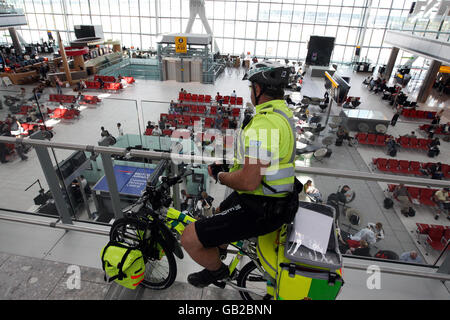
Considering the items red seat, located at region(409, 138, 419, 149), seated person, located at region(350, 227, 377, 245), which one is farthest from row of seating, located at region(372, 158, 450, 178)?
seated person, located at region(350, 227, 377, 245)

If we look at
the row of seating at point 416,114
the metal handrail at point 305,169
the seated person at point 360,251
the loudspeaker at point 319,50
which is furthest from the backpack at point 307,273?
Answer: the loudspeaker at point 319,50

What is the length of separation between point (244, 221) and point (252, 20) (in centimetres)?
3416

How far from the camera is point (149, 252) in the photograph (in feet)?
7.40

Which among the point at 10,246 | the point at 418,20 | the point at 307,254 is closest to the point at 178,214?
the point at 307,254

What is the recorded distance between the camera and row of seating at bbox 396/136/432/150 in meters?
12.6

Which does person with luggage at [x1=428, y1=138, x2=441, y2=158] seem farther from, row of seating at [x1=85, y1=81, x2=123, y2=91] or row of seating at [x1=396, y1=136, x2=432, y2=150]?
row of seating at [x1=85, y1=81, x2=123, y2=91]

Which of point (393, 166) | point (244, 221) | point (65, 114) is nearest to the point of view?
point (244, 221)

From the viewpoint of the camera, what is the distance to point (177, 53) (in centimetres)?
2506

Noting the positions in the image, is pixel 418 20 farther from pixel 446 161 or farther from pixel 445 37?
pixel 446 161

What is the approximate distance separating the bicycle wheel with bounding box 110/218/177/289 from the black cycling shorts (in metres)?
0.56

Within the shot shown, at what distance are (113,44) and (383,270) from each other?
111 feet

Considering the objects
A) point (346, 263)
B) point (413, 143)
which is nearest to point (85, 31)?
point (413, 143)

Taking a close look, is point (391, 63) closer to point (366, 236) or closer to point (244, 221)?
point (366, 236)

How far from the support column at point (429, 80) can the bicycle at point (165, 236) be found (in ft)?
82.0
